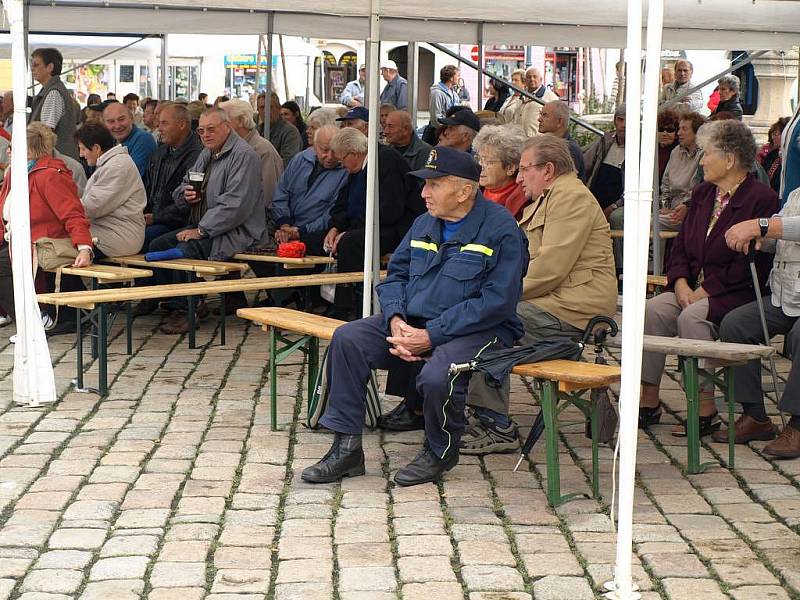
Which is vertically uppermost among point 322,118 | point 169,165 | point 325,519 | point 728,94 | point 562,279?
point 728,94

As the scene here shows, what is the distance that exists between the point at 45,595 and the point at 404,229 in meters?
4.62

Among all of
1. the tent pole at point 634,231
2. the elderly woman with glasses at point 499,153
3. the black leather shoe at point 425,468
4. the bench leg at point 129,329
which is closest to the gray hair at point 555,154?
the elderly woman with glasses at point 499,153

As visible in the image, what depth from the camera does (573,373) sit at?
4.84 m

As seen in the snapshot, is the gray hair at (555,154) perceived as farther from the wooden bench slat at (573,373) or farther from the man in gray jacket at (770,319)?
the wooden bench slat at (573,373)

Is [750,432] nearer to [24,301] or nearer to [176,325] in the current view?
[24,301]

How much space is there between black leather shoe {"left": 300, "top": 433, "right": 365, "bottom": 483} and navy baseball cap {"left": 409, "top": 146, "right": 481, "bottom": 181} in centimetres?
111

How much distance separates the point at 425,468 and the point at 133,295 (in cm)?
240

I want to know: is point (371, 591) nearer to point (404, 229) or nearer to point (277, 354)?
point (277, 354)

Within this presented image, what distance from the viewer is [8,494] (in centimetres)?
495

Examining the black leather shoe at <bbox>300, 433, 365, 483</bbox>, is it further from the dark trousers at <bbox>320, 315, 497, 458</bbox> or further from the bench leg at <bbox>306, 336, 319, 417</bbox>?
the bench leg at <bbox>306, 336, 319, 417</bbox>

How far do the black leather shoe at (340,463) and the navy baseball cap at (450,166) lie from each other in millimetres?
1109

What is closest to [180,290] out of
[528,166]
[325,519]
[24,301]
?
[24,301]

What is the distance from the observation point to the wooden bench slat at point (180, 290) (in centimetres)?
671

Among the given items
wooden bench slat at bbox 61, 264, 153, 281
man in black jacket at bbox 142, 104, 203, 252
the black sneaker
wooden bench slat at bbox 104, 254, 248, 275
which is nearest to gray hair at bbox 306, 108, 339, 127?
man in black jacket at bbox 142, 104, 203, 252
